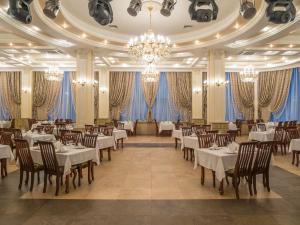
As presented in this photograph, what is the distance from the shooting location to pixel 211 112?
1111cm

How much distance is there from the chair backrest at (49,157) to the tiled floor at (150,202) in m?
0.46

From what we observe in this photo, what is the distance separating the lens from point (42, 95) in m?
16.2

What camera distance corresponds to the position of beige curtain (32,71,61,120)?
1619 cm

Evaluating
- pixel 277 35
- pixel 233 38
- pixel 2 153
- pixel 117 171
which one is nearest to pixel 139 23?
pixel 233 38

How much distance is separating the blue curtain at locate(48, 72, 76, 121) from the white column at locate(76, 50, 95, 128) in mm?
5549

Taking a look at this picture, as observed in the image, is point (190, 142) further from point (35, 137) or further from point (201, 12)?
point (35, 137)

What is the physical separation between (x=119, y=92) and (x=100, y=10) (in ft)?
36.7

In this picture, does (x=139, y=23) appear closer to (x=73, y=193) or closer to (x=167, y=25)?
(x=167, y=25)

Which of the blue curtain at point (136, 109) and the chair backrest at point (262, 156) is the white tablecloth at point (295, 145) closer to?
the chair backrest at point (262, 156)

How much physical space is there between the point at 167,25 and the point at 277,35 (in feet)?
11.8

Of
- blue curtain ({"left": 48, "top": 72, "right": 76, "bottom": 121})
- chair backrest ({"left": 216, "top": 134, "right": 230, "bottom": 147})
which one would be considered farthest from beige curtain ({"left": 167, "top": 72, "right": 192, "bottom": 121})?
chair backrest ({"left": 216, "top": 134, "right": 230, "bottom": 147})

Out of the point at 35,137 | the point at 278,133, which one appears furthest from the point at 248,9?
the point at 35,137

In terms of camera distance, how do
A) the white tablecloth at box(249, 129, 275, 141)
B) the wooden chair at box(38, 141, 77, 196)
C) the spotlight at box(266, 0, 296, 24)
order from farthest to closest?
the white tablecloth at box(249, 129, 275, 141) → the wooden chair at box(38, 141, 77, 196) → the spotlight at box(266, 0, 296, 24)

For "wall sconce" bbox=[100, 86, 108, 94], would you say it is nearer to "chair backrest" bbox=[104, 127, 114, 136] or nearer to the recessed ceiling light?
"chair backrest" bbox=[104, 127, 114, 136]
